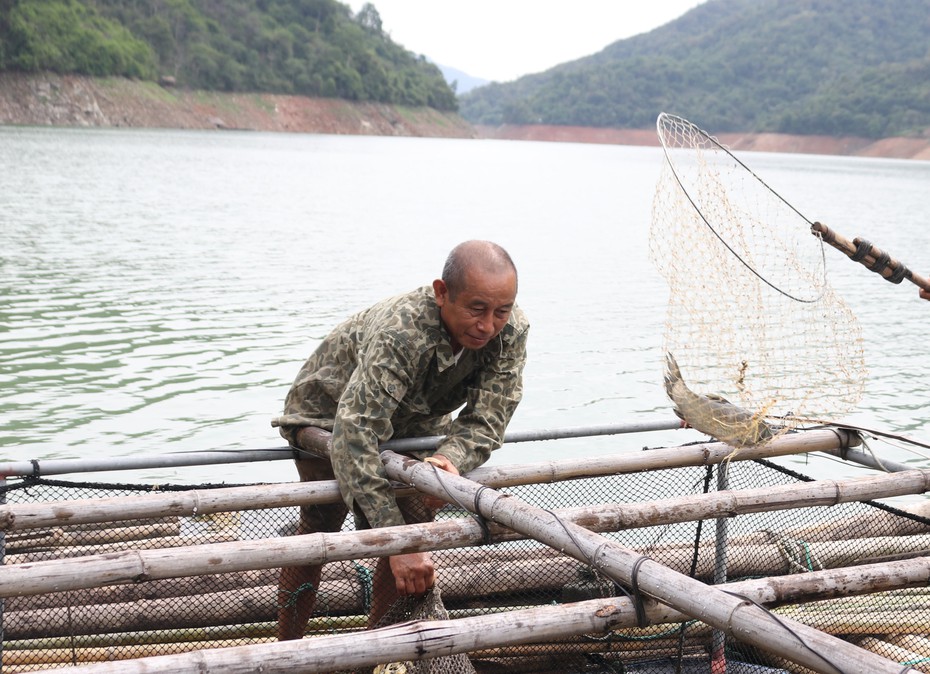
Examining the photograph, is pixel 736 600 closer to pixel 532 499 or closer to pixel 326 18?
pixel 532 499

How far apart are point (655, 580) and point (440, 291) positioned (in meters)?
1.33

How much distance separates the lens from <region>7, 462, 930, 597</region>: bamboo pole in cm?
296

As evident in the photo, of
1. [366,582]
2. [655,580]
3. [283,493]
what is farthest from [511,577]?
[655,580]

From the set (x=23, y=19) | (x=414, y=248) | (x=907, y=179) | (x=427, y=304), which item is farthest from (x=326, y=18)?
(x=427, y=304)

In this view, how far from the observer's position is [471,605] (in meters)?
4.56

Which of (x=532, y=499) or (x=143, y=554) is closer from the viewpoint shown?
(x=143, y=554)

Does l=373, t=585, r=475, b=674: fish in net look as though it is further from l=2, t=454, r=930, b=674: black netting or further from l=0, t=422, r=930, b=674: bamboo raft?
l=2, t=454, r=930, b=674: black netting

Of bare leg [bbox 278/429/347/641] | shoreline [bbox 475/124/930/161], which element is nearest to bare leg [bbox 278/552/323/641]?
bare leg [bbox 278/429/347/641]

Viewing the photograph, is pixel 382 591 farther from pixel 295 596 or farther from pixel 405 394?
pixel 405 394

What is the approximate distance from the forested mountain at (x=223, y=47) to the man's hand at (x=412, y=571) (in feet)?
267

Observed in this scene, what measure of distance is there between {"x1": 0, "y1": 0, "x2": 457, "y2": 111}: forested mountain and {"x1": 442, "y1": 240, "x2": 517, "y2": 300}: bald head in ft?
266

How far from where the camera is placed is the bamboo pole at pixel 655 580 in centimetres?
255

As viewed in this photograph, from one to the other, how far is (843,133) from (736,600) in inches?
5288

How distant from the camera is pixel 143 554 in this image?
3.06m
